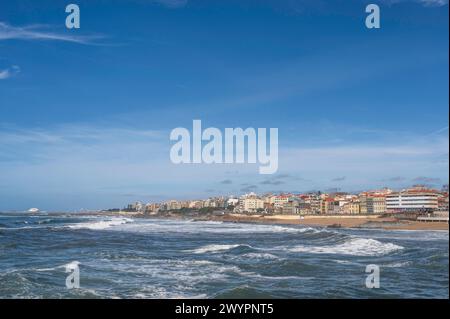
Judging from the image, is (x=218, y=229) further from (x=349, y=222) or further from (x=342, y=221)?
(x=342, y=221)

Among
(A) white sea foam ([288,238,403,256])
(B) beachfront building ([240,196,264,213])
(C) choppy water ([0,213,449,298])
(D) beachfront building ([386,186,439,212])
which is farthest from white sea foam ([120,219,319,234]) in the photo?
(B) beachfront building ([240,196,264,213])

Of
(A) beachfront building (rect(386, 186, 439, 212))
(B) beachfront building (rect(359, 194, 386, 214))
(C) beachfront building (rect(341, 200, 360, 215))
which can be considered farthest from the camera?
(C) beachfront building (rect(341, 200, 360, 215))

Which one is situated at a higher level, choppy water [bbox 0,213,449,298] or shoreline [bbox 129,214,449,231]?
choppy water [bbox 0,213,449,298]

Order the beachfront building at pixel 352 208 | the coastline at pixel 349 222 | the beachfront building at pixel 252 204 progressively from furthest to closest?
the beachfront building at pixel 252 204, the beachfront building at pixel 352 208, the coastline at pixel 349 222

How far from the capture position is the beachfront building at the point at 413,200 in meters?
79.2

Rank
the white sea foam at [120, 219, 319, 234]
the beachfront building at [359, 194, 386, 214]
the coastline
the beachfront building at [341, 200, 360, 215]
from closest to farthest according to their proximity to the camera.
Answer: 1. the white sea foam at [120, 219, 319, 234]
2. the coastline
3. the beachfront building at [359, 194, 386, 214]
4. the beachfront building at [341, 200, 360, 215]

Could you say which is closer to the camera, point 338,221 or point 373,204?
point 338,221

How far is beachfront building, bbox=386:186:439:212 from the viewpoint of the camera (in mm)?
79188

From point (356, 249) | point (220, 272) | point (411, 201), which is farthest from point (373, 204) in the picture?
point (220, 272)

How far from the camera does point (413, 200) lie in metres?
82.6

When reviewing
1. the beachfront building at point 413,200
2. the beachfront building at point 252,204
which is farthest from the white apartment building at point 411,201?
the beachfront building at point 252,204

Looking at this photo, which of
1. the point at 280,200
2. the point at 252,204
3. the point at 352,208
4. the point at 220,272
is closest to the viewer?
the point at 220,272

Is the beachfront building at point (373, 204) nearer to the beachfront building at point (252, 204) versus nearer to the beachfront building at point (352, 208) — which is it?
the beachfront building at point (352, 208)

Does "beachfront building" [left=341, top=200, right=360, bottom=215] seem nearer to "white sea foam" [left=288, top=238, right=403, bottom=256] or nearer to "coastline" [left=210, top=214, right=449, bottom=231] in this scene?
"coastline" [left=210, top=214, right=449, bottom=231]
